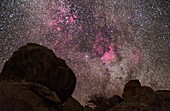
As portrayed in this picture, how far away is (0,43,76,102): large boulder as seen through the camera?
9.96 m

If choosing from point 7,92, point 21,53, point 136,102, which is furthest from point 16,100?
point 136,102

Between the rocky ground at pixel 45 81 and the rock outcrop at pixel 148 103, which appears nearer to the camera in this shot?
A: the rocky ground at pixel 45 81

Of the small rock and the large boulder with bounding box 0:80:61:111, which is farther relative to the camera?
the small rock

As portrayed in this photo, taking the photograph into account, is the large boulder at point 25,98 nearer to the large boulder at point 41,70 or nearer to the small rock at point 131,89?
the large boulder at point 41,70

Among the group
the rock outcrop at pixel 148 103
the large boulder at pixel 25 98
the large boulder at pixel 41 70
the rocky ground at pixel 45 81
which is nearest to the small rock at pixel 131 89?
the rocky ground at pixel 45 81

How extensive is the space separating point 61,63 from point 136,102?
A: 10.7 ft

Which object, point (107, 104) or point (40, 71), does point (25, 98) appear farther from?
point (107, 104)

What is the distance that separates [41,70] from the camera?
32.9 feet

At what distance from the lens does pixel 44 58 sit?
10.3 meters

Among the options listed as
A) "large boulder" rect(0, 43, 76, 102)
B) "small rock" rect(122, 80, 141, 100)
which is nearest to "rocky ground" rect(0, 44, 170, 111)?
"large boulder" rect(0, 43, 76, 102)

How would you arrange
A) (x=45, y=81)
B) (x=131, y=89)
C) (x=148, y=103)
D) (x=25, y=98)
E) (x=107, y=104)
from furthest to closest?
(x=131, y=89)
(x=107, y=104)
(x=45, y=81)
(x=148, y=103)
(x=25, y=98)

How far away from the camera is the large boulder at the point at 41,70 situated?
9.96 m

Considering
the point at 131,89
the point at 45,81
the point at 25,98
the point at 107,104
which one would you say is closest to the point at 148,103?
the point at 45,81

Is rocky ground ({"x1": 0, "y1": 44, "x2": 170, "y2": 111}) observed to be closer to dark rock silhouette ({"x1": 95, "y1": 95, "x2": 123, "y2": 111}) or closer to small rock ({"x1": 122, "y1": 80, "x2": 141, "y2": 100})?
dark rock silhouette ({"x1": 95, "y1": 95, "x2": 123, "y2": 111})
